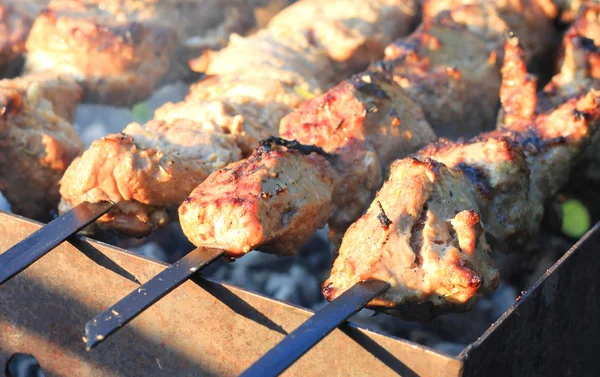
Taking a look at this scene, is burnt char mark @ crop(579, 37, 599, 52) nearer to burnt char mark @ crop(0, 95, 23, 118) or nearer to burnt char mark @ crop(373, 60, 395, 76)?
burnt char mark @ crop(373, 60, 395, 76)

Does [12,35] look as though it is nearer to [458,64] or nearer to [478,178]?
[458,64]

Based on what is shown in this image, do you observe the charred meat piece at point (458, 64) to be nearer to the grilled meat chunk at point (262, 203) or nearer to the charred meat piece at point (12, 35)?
the grilled meat chunk at point (262, 203)

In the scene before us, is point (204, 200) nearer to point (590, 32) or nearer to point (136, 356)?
point (136, 356)

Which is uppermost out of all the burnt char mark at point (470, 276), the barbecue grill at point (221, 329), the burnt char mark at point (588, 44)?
the burnt char mark at point (588, 44)

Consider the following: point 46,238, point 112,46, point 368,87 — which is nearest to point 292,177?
point 368,87

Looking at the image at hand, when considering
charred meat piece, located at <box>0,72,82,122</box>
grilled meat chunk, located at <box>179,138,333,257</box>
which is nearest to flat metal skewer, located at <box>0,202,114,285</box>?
grilled meat chunk, located at <box>179,138,333,257</box>

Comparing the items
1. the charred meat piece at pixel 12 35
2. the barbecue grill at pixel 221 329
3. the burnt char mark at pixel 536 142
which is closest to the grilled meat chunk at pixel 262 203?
the barbecue grill at pixel 221 329
